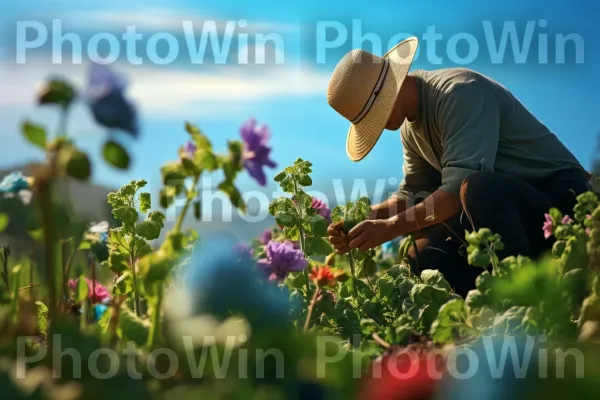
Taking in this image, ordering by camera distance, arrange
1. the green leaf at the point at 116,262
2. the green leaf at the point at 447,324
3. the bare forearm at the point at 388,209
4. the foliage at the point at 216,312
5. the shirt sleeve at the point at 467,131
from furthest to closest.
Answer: the bare forearm at the point at 388,209 → the shirt sleeve at the point at 467,131 → the green leaf at the point at 116,262 → the green leaf at the point at 447,324 → the foliage at the point at 216,312

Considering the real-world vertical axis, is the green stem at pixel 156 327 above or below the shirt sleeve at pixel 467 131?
below

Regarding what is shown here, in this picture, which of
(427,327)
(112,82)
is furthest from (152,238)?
(112,82)

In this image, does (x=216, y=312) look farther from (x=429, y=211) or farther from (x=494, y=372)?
(x=429, y=211)

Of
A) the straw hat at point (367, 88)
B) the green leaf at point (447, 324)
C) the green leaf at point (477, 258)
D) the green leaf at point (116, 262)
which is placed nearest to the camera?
the green leaf at point (447, 324)

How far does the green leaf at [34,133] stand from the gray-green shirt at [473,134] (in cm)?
190

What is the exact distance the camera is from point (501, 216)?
2658 millimetres

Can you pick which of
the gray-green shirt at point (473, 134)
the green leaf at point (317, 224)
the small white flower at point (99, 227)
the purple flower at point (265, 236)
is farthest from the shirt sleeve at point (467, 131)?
the small white flower at point (99, 227)

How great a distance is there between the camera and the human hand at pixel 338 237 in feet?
9.22

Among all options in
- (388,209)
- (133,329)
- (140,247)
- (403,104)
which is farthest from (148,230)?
(388,209)

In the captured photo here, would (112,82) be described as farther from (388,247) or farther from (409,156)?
(388,247)

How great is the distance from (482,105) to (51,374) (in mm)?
2288

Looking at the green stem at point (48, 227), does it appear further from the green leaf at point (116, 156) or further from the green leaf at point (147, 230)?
the green leaf at point (147, 230)

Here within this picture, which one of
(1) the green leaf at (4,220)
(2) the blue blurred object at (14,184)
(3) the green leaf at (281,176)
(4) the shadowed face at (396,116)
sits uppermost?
(4) the shadowed face at (396,116)

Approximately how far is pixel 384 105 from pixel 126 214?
1335mm
